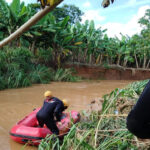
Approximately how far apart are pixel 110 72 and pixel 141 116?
55.9 ft

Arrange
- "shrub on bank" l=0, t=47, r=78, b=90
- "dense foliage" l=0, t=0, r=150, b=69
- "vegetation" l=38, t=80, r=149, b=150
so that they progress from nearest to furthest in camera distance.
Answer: "vegetation" l=38, t=80, r=149, b=150
"shrub on bank" l=0, t=47, r=78, b=90
"dense foliage" l=0, t=0, r=150, b=69

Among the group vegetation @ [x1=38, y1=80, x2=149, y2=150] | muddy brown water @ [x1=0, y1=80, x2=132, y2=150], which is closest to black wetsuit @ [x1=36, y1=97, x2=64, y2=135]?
muddy brown water @ [x1=0, y1=80, x2=132, y2=150]

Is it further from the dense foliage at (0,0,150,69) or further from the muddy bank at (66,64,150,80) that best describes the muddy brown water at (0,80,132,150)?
the muddy bank at (66,64,150,80)

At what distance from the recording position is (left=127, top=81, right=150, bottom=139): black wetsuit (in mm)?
799

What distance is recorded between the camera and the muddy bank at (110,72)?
16.8m

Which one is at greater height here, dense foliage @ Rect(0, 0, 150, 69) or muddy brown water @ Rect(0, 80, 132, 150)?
dense foliage @ Rect(0, 0, 150, 69)

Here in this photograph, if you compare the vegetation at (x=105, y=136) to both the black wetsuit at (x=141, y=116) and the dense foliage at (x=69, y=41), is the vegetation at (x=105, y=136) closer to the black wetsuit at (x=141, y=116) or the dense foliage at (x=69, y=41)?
the black wetsuit at (x=141, y=116)

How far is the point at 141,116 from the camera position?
857mm

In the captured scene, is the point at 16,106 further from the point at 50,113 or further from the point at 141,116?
the point at 141,116

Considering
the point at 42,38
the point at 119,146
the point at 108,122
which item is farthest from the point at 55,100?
the point at 42,38

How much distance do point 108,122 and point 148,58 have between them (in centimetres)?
1726

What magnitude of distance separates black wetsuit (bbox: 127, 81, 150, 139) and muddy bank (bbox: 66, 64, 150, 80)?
15.4 m

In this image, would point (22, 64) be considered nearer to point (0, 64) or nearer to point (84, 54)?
point (0, 64)

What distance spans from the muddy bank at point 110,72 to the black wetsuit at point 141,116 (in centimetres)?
1535
